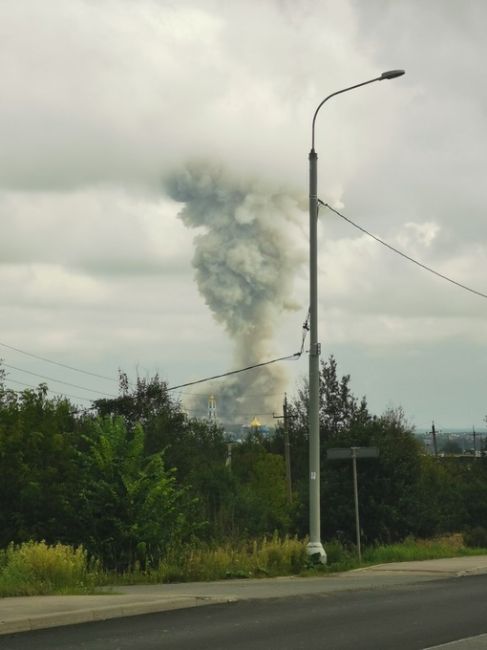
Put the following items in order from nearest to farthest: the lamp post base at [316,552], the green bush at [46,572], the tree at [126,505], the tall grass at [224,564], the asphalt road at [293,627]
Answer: the asphalt road at [293,627] < the green bush at [46,572] < the tall grass at [224,564] < the lamp post base at [316,552] < the tree at [126,505]

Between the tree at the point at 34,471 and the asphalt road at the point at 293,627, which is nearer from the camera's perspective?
the asphalt road at the point at 293,627

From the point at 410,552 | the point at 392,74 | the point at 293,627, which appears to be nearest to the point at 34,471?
the point at 410,552

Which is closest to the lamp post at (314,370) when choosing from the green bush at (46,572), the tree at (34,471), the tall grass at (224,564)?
the tall grass at (224,564)

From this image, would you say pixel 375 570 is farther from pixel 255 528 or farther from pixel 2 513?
pixel 255 528

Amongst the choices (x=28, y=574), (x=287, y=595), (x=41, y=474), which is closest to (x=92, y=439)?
(x=41, y=474)

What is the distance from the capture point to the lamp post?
21438mm

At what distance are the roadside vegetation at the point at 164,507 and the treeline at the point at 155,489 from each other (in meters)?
0.04

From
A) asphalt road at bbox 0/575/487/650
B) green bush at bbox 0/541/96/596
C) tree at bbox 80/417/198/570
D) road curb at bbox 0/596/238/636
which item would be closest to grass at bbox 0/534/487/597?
green bush at bbox 0/541/96/596

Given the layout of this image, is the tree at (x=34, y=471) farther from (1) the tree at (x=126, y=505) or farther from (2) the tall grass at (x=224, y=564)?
(2) the tall grass at (x=224, y=564)

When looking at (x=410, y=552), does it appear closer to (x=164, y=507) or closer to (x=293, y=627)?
(x=164, y=507)

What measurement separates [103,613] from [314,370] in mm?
9729

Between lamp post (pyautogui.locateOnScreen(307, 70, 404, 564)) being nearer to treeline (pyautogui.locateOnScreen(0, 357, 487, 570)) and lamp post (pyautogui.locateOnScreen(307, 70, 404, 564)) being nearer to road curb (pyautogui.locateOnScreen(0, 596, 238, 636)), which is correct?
treeline (pyautogui.locateOnScreen(0, 357, 487, 570))

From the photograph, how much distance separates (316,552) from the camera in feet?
70.0

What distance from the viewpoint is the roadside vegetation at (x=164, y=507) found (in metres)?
20.1
